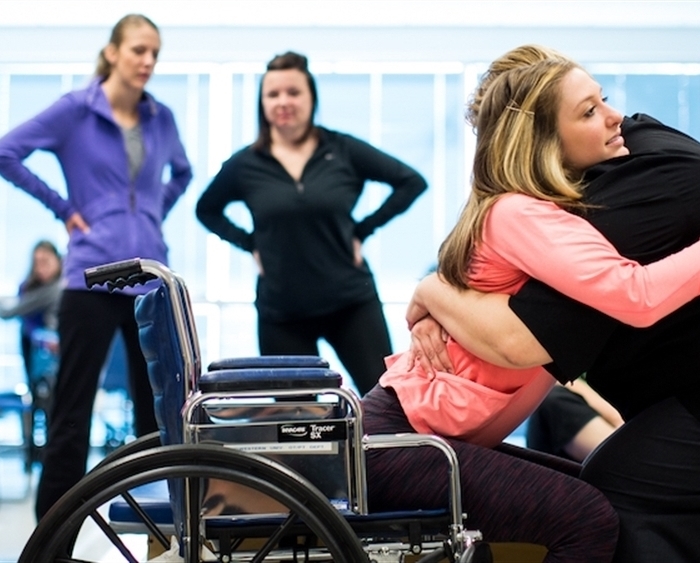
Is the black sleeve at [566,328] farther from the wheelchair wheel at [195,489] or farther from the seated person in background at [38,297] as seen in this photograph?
the seated person in background at [38,297]

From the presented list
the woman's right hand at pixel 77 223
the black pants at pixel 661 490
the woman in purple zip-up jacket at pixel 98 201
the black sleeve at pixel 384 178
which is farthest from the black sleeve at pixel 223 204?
the black pants at pixel 661 490

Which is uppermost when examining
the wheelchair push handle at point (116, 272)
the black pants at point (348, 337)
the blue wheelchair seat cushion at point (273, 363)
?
the wheelchair push handle at point (116, 272)

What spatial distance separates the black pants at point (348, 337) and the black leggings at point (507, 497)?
1274 mm

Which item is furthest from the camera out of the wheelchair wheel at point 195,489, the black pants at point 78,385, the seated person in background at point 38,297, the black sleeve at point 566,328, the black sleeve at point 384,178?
the seated person in background at point 38,297

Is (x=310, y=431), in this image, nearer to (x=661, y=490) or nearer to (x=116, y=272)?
(x=116, y=272)

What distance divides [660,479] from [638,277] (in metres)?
0.30

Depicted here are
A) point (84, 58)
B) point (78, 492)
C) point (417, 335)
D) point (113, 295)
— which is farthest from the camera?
point (84, 58)

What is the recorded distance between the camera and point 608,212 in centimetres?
145

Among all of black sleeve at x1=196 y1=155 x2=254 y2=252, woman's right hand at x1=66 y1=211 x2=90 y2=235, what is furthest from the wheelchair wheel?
black sleeve at x1=196 y1=155 x2=254 y2=252

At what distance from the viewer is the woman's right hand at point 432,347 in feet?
5.15

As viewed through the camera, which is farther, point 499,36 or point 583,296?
point 499,36

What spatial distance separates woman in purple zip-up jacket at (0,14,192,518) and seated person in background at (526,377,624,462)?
1.01 m

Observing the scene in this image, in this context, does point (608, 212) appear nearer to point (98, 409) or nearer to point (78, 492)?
point (78, 492)

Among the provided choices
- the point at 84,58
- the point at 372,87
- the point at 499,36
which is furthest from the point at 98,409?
the point at 499,36
